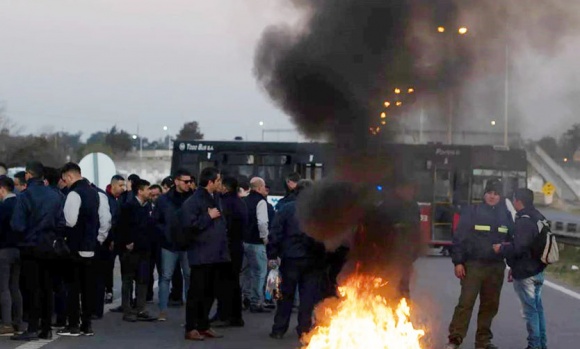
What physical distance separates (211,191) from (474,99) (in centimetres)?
340

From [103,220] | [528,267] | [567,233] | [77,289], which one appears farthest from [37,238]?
[567,233]

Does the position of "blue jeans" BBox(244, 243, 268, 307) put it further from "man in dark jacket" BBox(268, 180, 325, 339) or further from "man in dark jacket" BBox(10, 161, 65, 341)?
"man in dark jacket" BBox(10, 161, 65, 341)

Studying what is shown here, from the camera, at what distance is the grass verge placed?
62.4ft

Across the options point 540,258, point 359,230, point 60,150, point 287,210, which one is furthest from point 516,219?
point 60,150

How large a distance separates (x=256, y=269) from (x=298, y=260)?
2.78 metres

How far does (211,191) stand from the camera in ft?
35.9

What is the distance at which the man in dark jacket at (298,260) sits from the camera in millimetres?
10570

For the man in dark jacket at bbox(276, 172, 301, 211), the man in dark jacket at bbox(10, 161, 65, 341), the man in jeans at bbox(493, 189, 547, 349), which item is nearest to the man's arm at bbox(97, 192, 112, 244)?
the man in dark jacket at bbox(10, 161, 65, 341)

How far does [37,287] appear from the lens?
1042cm

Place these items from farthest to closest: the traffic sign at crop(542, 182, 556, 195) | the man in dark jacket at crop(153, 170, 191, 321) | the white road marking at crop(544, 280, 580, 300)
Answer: the traffic sign at crop(542, 182, 556, 195)
the white road marking at crop(544, 280, 580, 300)
the man in dark jacket at crop(153, 170, 191, 321)

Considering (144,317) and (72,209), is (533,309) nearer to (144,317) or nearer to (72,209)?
(144,317)

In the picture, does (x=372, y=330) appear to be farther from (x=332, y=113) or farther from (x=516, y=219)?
(x=332, y=113)

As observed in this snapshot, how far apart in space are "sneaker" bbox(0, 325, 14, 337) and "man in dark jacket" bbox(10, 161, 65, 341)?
0.41 m

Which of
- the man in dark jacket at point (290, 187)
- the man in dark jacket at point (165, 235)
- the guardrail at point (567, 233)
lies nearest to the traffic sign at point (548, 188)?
the guardrail at point (567, 233)
